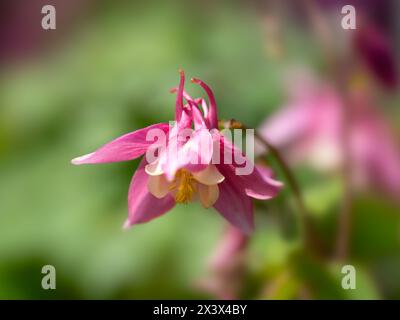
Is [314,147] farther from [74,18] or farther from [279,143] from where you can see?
[74,18]

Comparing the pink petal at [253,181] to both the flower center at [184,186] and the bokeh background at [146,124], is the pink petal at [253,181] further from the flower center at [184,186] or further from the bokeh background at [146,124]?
the bokeh background at [146,124]

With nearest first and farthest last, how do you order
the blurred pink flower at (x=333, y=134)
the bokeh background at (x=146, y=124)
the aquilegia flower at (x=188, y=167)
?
the aquilegia flower at (x=188, y=167) < the bokeh background at (x=146, y=124) < the blurred pink flower at (x=333, y=134)

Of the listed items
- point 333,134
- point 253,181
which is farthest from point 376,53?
point 253,181

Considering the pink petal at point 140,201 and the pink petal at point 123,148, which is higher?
Answer: the pink petal at point 123,148

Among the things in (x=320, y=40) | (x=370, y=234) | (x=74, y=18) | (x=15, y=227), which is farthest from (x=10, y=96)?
(x=370, y=234)

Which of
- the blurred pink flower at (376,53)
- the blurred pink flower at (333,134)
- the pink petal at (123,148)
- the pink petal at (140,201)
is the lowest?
the pink petal at (140,201)

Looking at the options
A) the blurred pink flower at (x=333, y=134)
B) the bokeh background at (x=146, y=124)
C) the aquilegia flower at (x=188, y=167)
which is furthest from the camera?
the blurred pink flower at (x=333, y=134)

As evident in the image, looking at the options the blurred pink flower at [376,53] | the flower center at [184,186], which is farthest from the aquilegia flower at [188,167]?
the blurred pink flower at [376,53]

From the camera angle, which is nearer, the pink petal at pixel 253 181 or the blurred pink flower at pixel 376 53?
the pink petal at pixel 253 181
